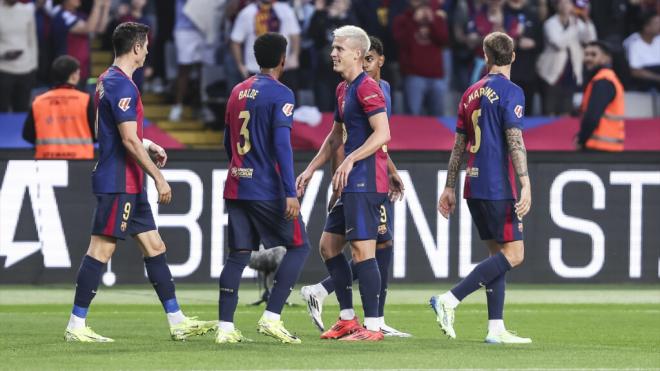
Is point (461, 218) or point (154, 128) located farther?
point (154, 128)

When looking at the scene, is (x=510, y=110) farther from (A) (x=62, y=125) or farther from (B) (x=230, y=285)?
(A) (x=62, y=125)

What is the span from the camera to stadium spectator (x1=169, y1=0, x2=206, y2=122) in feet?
69.6

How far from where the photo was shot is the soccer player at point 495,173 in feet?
36.3

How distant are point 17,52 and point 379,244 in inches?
358

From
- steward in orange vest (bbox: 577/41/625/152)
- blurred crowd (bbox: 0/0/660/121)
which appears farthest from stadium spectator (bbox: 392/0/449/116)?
steward in orange vest (bbox: 577/41/625/152)

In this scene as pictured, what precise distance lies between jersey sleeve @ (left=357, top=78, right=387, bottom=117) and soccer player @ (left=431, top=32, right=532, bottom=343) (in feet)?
2.20

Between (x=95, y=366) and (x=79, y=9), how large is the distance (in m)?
13.1

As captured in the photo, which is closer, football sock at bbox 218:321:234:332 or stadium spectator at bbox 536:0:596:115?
football sock at bbox 218:321:234:332

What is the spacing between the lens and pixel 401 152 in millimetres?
16984

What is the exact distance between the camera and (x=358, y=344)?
10828 millimetres

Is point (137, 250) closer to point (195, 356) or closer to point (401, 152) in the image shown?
point (401, 152)

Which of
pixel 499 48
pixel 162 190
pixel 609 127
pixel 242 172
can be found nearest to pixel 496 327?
pixel 499 48

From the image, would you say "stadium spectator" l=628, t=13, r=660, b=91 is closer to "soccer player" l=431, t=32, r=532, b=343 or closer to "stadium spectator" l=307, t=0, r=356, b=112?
"stadium spectator" l=307, t=0, r=356, b=112

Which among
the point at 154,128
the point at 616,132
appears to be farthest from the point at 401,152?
the point at 154,128
